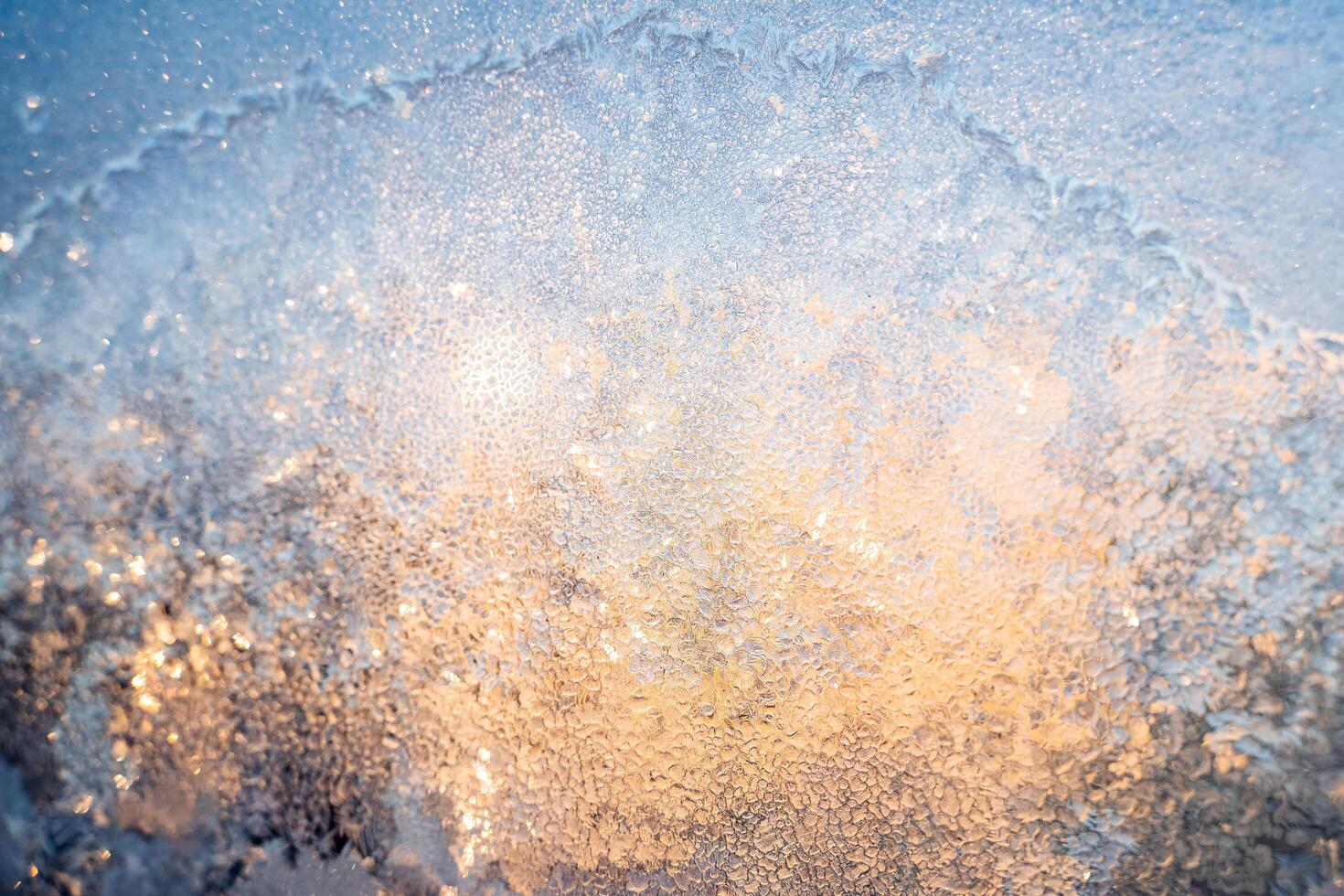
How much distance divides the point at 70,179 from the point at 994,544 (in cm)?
113

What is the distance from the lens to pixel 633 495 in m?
0.74

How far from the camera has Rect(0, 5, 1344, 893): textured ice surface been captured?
711 mm

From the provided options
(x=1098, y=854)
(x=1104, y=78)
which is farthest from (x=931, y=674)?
(x=1104, y=78)

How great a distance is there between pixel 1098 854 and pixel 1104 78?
2.84ft

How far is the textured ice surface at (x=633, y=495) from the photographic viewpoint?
0.71 m

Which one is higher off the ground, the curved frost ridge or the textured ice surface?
the curved frost ridge

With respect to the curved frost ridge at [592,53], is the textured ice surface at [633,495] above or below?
below

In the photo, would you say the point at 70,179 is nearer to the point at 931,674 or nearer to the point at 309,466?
the point at 309,466

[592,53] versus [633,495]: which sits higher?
[592,53]

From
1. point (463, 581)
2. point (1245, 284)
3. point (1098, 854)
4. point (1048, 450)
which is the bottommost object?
point (1098, 854)

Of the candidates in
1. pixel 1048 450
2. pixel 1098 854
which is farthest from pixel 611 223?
pixel 1098 854

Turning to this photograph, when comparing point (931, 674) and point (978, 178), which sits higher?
point (978, 178)

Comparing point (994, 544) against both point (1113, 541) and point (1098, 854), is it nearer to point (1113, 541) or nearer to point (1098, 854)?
point (1113, 541)

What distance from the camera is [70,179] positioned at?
2.45ft
